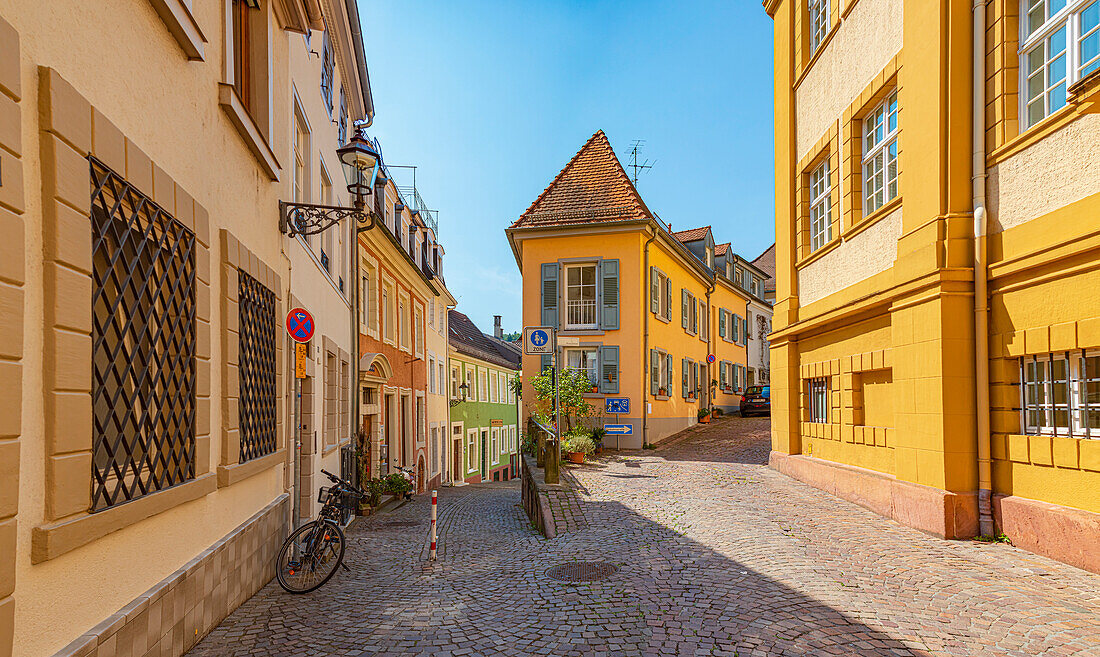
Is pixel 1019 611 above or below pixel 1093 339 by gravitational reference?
below

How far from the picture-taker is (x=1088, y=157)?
683 cm

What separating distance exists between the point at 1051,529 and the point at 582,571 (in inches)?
182

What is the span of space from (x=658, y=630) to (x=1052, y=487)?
4592 millimetres

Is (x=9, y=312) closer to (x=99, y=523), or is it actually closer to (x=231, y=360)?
(x=99, y=523)

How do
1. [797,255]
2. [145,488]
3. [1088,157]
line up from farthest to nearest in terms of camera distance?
[797,255], [1088,157], [145,488]

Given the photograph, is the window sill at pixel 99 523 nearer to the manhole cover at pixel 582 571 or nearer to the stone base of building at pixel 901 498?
the manhole cover at pixel 582 571

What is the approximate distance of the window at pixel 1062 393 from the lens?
682 centimetres

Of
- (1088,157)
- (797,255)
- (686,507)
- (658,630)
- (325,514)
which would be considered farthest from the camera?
(797,255)

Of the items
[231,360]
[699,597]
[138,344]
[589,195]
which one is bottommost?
[699,597]

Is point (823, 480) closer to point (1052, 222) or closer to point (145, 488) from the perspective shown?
point (1052, 222)

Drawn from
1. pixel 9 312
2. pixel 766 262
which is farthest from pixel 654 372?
pixel 766 262

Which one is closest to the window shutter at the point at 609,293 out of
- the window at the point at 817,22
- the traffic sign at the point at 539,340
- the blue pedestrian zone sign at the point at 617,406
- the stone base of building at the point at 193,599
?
the blue pedestrian zone sign at the point at 617,406

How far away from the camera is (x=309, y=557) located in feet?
23.8

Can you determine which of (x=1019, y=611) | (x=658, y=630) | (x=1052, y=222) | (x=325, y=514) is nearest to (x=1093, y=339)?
(x=1052, y=222)
